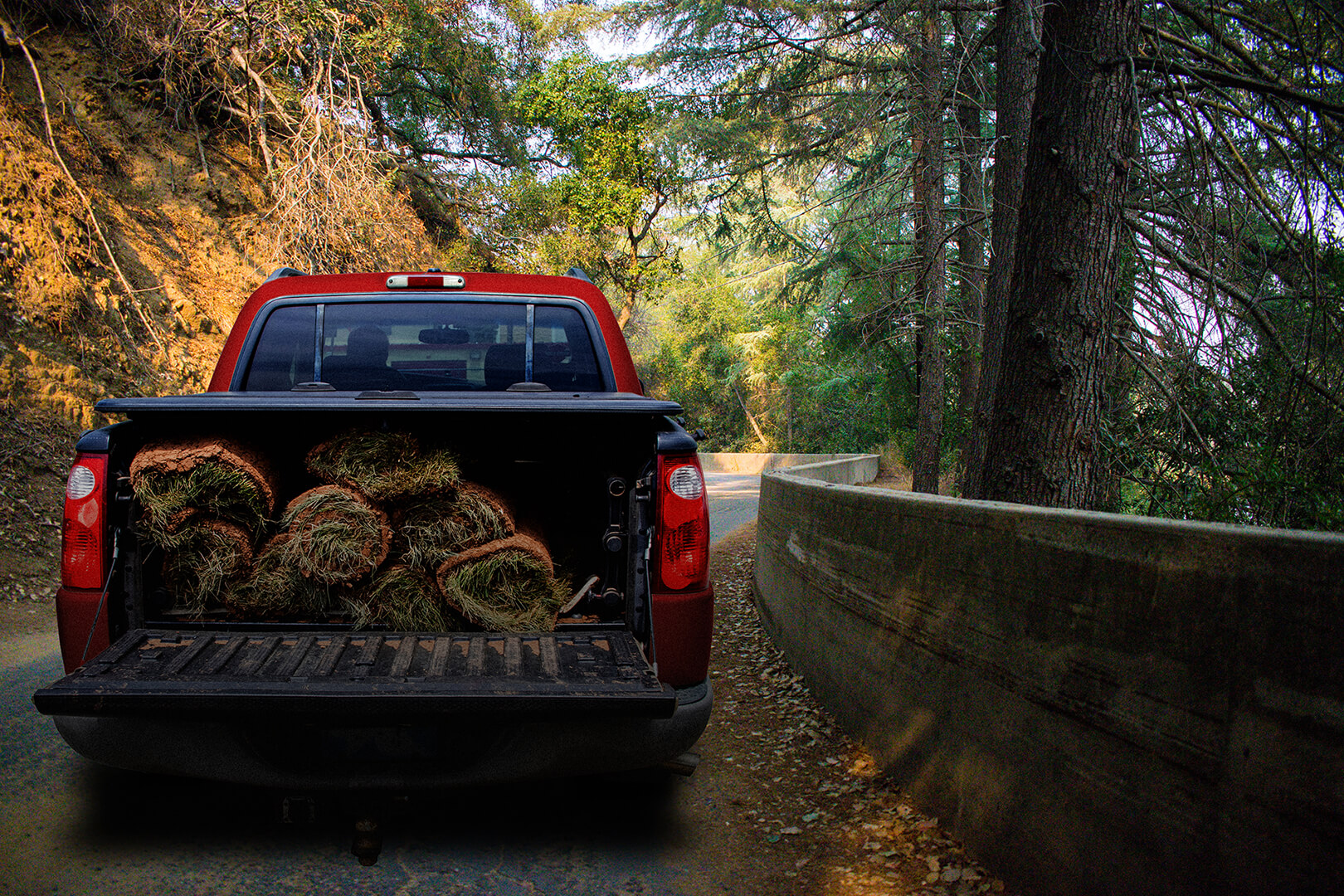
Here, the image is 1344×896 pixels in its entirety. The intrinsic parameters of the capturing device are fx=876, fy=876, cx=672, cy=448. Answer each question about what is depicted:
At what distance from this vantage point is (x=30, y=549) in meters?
8.04

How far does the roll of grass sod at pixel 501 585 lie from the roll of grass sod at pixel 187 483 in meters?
0.77

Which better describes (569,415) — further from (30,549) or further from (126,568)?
(30,549)

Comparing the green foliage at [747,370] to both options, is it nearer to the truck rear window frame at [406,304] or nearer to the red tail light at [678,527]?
the truck rear window frame at [406,304]

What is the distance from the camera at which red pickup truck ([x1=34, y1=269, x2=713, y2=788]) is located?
2713 mm

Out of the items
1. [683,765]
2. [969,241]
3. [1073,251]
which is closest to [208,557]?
[683,765]

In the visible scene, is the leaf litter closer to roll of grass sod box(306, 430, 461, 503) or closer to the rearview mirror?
roll of grass sod box(306, 430, 461, 503)

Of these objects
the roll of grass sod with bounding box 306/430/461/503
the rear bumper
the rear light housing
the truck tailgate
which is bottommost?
the rear bumper

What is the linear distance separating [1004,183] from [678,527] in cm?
829

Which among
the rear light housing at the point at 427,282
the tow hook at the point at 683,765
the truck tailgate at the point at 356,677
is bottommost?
the tow hook at the point at 683,765

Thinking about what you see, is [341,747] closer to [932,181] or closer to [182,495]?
[182,495]

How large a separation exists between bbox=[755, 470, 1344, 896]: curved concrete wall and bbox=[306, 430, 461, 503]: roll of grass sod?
2019 millimetres

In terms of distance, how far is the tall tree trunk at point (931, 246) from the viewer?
1248 cm

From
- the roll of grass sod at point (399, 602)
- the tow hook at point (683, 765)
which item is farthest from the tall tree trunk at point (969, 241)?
the roll of grass sod at point (399, 602)

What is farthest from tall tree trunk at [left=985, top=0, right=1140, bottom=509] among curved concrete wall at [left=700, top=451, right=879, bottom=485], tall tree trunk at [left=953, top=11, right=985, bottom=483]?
curved concrete wall at [left=700, top=451, right=879, bottom=485]
